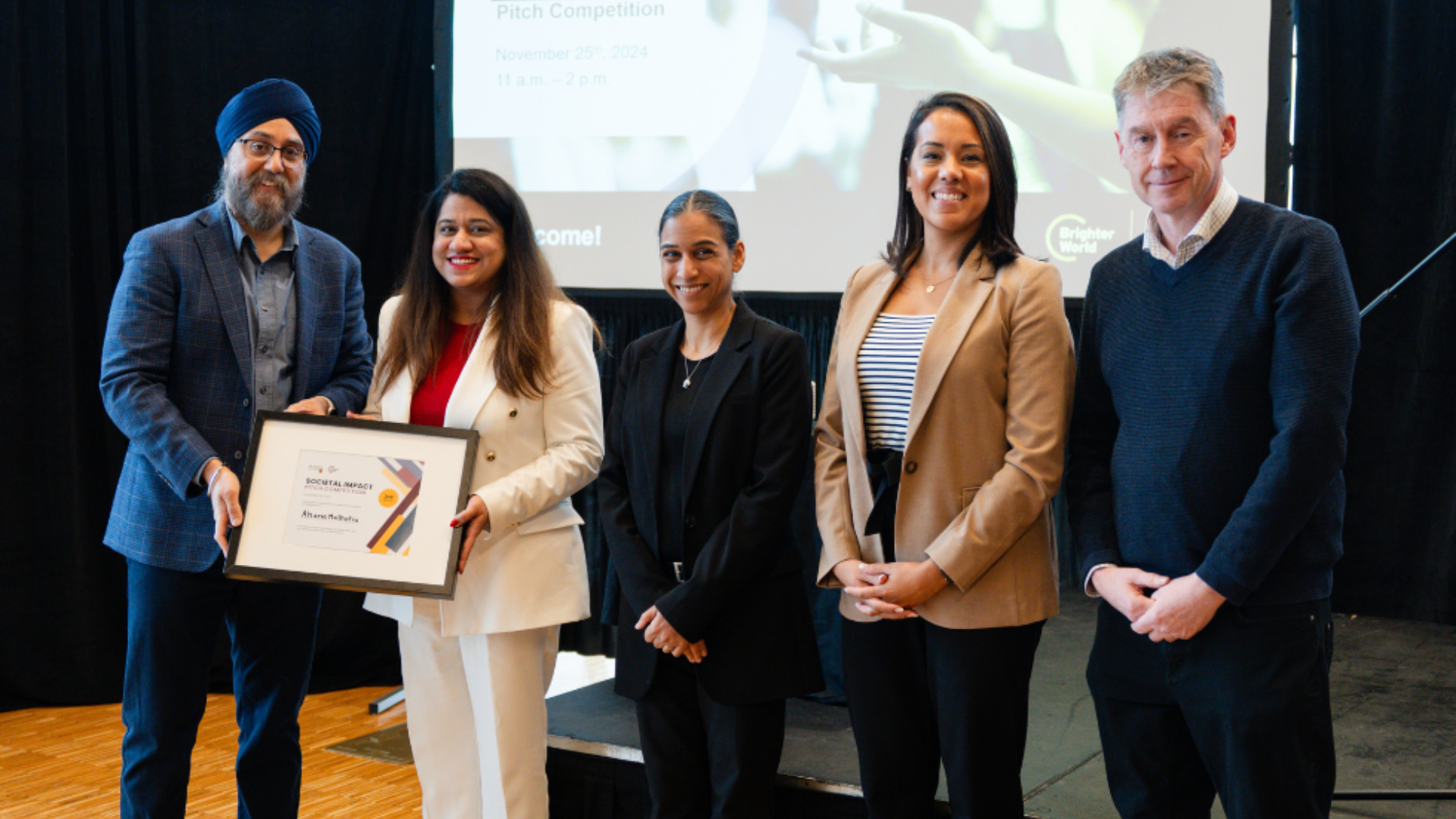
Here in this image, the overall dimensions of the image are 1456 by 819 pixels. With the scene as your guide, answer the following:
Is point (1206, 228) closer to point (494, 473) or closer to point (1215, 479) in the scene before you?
point (1215, 479)

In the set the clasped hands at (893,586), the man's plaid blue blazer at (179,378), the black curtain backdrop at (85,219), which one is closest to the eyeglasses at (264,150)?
the man's plaid blue blazer at (179,378)

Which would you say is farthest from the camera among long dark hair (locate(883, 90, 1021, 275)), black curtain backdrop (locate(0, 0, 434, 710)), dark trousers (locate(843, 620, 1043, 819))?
black curtain backdrop (locate(0, 0, 434, 710))

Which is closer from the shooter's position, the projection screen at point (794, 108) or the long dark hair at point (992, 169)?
the long dark hair at point (992, 169)

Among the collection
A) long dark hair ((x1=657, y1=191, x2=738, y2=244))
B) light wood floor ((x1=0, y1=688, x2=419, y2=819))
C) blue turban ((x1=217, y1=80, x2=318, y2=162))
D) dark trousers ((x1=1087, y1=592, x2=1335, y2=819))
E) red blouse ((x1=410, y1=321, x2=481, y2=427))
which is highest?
blue turban ((x1=217, y1=80, x2=318, y2=162))

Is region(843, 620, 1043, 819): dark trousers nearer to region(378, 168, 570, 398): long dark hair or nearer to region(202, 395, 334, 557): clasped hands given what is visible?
region(378, 168, 570, 398): long dark hair

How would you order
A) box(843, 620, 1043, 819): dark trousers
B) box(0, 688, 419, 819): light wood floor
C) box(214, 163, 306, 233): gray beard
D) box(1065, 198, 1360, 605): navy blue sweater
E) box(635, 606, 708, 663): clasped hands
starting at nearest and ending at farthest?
box(1065, 198, 1360, 605): navy blue sweater, box(843, 620, 1043, 819): dark trousers, box(635, 606, 708, 663): clasped hands, box(214, 163, 306, 233): gray beard, box(0, 688, 419, 819): light wood floor

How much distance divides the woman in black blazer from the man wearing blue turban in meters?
0.77

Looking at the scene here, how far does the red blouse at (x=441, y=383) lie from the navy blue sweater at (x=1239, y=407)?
1.27 meters

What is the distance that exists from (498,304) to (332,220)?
2.74 m

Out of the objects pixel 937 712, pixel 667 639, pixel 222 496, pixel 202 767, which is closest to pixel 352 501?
pixel 222 496

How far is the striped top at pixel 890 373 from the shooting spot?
196cm

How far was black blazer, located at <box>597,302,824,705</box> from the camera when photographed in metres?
2.11

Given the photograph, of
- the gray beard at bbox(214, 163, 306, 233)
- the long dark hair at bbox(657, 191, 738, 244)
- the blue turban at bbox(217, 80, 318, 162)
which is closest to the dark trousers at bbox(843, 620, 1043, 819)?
Answer: the long dark hair at bbox(657, 191, 738, 244)

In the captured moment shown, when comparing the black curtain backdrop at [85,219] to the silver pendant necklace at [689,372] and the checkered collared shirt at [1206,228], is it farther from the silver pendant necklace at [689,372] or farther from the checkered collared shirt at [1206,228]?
the checkered collared shirt at [1206,228]
